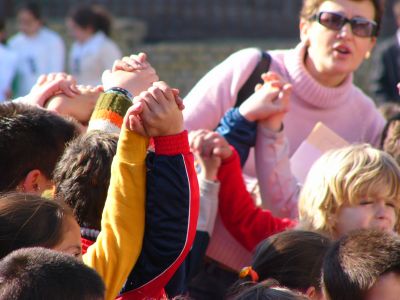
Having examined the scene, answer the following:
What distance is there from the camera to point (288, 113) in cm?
396

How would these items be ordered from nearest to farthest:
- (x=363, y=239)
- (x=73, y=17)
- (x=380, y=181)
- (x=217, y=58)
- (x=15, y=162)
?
(x=363, y=239) < (x=15, y=162) < (x=380, y=181) < (x=73, y=17) < (x=217, y=58)

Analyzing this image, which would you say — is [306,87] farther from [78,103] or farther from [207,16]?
[207,16]

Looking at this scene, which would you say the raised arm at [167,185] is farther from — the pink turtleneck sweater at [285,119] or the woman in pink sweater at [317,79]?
the woman in pink sweater at [317,79]

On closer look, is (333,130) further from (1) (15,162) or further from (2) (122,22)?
(2) (122,22)

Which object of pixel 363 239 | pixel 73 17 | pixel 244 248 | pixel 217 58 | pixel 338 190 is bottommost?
pixel 217 58

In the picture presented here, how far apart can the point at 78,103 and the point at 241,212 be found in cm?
71

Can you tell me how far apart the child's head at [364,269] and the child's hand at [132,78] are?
0.76 meters

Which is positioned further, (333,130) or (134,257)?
(333,130)

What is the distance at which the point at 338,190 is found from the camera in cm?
327

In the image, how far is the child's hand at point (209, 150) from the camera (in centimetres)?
340

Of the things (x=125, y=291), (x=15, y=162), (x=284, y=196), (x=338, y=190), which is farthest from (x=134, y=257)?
(x=284, y=196)

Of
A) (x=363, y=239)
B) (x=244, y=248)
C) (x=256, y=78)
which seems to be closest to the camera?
(x=363, y=239)

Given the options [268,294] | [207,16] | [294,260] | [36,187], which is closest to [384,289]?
[268,294]

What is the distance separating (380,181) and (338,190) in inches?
5.7
